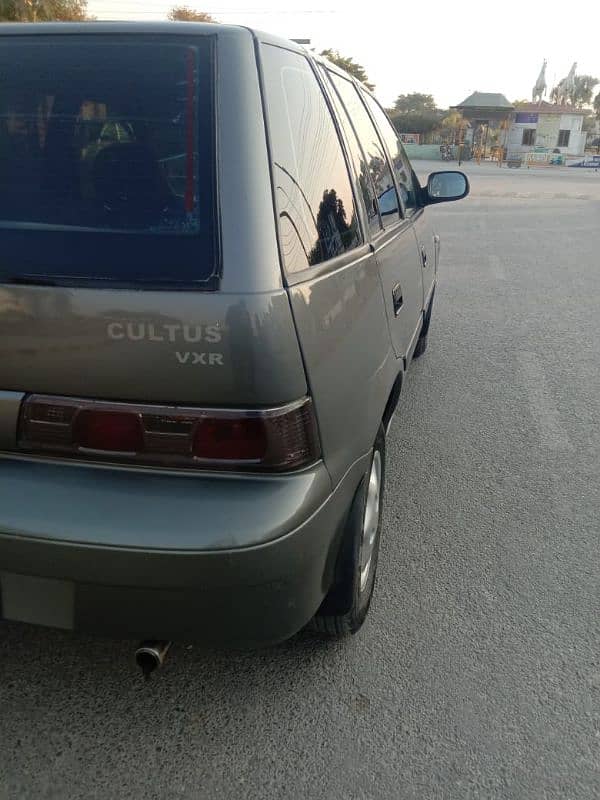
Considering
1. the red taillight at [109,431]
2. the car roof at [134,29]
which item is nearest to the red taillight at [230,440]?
the red taillight at [109,431]

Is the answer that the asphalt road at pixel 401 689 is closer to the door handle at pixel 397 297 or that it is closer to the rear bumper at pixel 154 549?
the rear bumper at pixel 154 549

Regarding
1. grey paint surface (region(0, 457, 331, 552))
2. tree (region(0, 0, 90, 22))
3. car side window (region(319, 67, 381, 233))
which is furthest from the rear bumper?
tree (region(0, 0, 90, 22))

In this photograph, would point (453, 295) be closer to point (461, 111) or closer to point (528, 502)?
point (528, 502)

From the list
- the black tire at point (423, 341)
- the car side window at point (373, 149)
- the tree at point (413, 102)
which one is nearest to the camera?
the car side window at point (373, 149)

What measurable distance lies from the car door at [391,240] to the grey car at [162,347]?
0.86 meters

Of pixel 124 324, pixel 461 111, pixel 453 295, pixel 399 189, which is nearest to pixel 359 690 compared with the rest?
pixel 124 324

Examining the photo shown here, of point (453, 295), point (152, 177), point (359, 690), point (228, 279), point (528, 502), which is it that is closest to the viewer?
point (228, 279)

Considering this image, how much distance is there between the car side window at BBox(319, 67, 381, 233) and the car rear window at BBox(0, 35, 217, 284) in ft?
2.90

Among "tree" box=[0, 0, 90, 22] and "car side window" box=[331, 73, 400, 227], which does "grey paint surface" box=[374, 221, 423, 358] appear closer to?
"car side window" box=[331, 73, 400, 227]

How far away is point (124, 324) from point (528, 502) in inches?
96.4

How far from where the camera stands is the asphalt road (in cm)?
189

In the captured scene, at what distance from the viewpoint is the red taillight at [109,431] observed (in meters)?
1.64

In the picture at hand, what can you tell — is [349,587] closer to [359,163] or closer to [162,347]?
[162,347]

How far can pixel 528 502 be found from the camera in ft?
11.0
